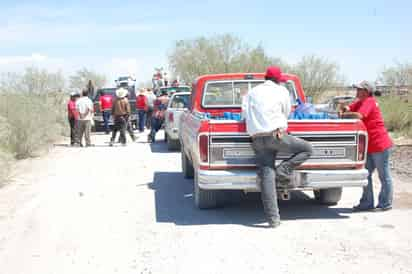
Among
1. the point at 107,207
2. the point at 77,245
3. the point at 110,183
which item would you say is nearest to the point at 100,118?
the point at 110,183

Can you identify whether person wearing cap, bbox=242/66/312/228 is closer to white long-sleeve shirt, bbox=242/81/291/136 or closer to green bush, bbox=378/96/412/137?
white long-sleeve shirt, bbox=242/81/291/136

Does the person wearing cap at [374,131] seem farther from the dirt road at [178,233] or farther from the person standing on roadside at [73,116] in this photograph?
the person standing on roadside at [73,116]

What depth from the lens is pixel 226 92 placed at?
Answer: 30.9 feet

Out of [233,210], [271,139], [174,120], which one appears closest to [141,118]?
[174,120]

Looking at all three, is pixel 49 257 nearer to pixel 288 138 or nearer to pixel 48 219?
pixel 48 219

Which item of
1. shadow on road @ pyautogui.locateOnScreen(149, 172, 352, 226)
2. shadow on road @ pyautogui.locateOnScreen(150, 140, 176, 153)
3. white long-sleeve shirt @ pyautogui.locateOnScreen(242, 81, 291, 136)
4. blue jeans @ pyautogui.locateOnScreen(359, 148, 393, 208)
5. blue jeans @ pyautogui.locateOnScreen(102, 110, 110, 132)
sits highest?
white long-sleeve shirt @ pyautogui.locateOnScreen(242, 81, 291, 136)

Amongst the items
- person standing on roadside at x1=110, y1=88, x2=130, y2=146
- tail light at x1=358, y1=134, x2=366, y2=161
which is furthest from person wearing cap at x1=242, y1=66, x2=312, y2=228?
person standing on roadside at x1=110, y1=88, x2=130, y2=146

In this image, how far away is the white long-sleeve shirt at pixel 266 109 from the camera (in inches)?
267

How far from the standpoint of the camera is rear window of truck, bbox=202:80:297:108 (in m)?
9.38

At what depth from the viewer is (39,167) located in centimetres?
1324

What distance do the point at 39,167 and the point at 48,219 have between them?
580 centimetres

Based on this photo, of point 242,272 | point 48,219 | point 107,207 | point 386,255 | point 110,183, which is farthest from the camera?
point 110,183

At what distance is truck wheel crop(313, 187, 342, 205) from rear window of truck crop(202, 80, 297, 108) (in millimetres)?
2017

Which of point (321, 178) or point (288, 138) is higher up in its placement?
point (288, 138)
